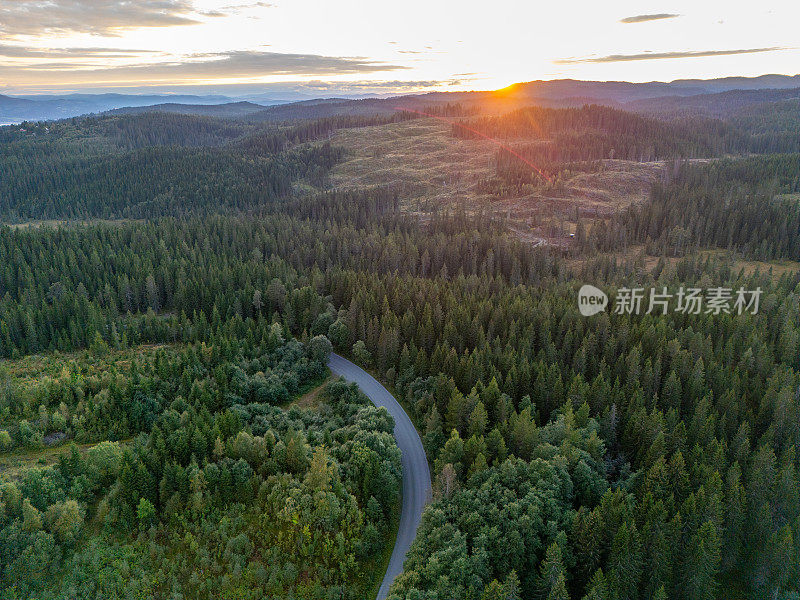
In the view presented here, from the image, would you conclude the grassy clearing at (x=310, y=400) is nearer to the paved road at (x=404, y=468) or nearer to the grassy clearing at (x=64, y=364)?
the paved road at (x=404, y=468)

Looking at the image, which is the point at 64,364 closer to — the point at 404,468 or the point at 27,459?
the point at 27,459

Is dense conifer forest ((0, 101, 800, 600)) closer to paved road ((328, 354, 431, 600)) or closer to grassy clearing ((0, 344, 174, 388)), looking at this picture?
grassy clearing ((0, 344, 174, 388))

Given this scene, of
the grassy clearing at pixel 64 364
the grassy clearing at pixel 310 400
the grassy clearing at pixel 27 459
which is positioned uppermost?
the grassy clearing at pixel 27 459

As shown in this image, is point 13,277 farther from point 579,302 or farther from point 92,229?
point 579,302

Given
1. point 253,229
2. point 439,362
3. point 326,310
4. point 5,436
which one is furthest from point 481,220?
point 5,436

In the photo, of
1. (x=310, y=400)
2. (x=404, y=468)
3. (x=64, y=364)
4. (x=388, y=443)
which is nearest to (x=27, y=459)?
(x=64, y=364)

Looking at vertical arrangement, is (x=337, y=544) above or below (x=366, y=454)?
below

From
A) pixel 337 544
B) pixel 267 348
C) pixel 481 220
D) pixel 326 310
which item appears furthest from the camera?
pixel 481 220

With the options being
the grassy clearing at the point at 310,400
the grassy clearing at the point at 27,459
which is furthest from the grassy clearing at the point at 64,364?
the grassy clearing at the point at 310,400
